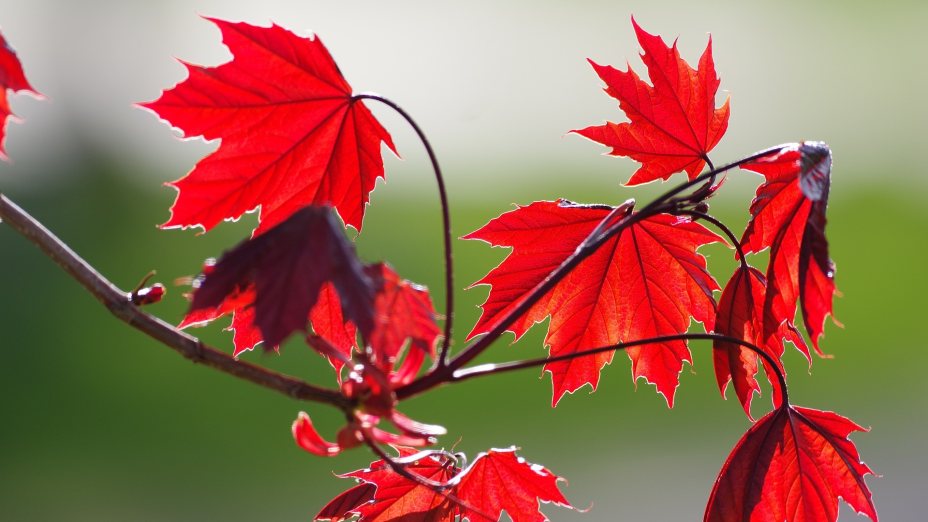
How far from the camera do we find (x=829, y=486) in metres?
0.98

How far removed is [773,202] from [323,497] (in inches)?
164

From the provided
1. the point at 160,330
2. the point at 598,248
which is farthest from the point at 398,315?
the point at 598,248

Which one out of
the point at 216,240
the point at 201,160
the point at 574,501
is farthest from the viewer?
the point at 216,240

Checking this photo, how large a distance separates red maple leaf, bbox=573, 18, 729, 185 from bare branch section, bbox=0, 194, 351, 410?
536mm

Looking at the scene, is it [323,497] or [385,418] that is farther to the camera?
[323,497]

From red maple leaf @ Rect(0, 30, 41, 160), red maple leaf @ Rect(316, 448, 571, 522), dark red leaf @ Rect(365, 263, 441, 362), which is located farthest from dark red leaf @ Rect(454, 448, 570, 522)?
red maple leaf @ Rect(0, 30, 41, 160)

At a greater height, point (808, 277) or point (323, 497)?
point (808, 277)

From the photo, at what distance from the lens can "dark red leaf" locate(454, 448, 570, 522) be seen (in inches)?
36.6

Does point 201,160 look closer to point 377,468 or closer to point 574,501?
point 377,468

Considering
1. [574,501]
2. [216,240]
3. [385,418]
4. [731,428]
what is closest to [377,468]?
[385,418]

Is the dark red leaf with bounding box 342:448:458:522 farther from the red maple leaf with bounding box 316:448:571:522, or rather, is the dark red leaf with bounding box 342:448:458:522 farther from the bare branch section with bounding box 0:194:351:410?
the bare branch section with bounding box 0:194:351:410

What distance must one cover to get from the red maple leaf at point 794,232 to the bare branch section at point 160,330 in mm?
377

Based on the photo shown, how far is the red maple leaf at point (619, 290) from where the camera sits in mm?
993

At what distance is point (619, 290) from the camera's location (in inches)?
41.4
